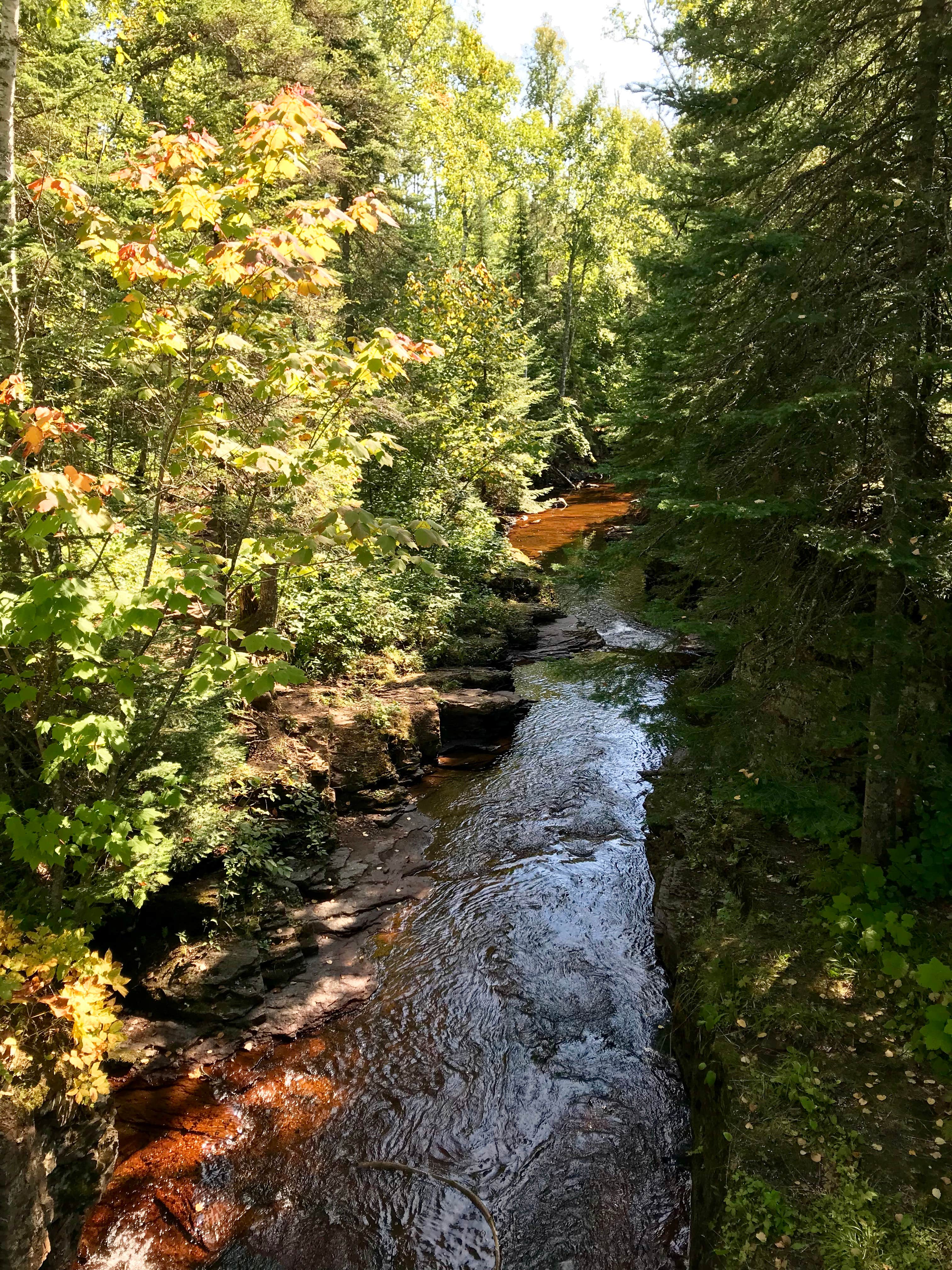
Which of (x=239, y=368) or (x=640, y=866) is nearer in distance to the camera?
(x=239, y=368)

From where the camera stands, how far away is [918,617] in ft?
17.8

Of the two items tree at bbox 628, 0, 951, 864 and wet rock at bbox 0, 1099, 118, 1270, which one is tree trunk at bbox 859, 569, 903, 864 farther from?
wet rock at bbox 0, 1099, 118, 1270

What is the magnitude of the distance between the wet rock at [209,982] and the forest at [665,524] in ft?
0.87

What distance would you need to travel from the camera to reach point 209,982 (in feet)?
17.9

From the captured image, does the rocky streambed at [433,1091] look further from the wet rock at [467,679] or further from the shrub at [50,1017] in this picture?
the wet rock at [467,679]

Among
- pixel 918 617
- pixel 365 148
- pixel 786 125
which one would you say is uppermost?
pixel 365 148

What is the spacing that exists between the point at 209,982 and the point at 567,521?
20.7m

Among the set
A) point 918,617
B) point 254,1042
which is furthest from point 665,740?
point 254,1042

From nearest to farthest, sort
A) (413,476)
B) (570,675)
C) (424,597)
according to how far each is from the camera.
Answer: (570,675) → (424,597) → (413,476)

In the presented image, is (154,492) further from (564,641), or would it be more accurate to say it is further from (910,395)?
(564,641)

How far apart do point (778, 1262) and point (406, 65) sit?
32.4m

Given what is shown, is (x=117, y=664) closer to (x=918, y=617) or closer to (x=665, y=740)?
(x=918, y=617)

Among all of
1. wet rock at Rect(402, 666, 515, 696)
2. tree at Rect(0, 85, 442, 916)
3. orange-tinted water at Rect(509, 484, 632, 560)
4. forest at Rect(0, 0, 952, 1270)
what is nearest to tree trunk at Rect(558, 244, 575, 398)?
orange-tinted water at Rect(509, 484, 632, 560)

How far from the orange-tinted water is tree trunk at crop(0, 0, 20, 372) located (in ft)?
47.3
